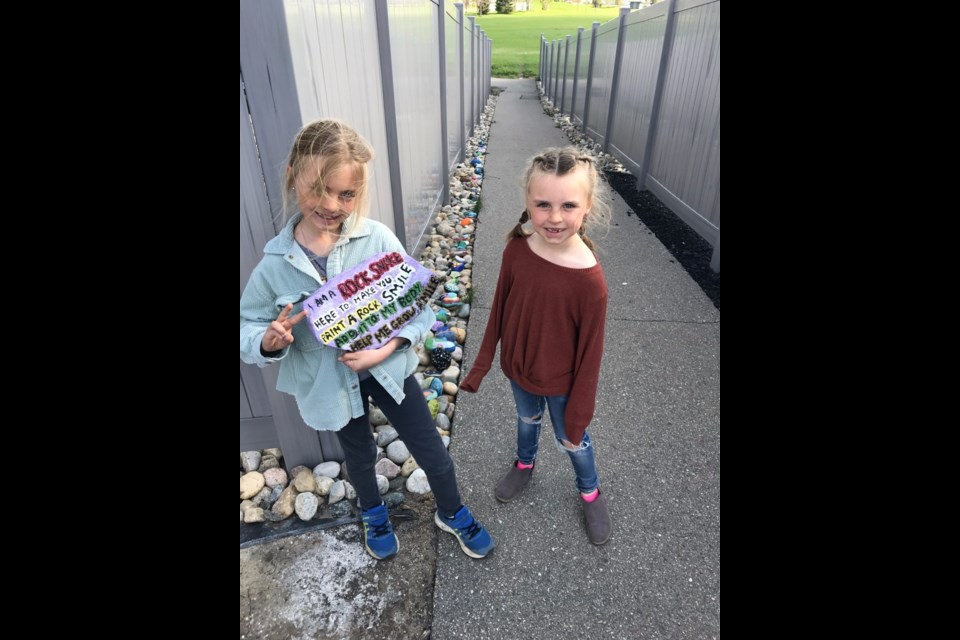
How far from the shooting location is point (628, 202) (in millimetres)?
6789

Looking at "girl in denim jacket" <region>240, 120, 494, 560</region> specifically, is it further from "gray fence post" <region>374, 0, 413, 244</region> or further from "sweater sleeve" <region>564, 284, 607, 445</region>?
"gray fence post" <region>374, 0, 413, 244</region>

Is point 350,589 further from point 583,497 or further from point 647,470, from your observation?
point 647,470

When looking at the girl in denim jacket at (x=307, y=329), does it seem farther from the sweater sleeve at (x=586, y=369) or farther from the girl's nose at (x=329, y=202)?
the sweater sleeve at (x=586, y=369)

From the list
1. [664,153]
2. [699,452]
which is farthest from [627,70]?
[699,452]

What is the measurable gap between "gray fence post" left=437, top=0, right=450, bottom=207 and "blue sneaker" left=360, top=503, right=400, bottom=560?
5058 mm

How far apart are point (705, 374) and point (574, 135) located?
10.1 m

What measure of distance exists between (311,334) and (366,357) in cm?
21

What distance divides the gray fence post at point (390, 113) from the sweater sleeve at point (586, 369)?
251 cm

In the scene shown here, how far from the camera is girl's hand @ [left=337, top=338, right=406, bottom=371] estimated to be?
154 cm

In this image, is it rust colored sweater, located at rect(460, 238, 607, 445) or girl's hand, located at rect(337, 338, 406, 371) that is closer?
girl's hand, located at rect(337, 338, 406, 371)

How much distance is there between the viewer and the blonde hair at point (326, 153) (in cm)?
135

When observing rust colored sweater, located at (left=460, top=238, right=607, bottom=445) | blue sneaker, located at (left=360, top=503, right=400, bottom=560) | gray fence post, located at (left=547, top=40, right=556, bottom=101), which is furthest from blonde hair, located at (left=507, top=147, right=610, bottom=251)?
gray fence post, located at (left=547, top=40, right=556, bottom=101)

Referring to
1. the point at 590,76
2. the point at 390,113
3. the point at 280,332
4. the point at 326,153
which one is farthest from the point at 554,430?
the point at 590,76

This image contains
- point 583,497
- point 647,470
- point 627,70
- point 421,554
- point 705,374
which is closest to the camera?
point 421,554
